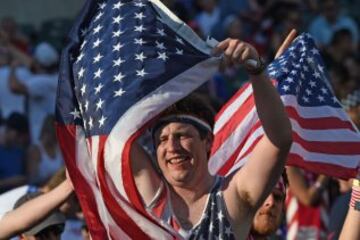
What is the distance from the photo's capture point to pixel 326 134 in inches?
303

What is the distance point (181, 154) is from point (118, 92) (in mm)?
426

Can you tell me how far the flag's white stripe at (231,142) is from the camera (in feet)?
24.2

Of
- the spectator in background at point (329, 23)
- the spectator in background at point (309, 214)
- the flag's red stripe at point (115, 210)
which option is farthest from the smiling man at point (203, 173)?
the spectator in background at point (329, 23)

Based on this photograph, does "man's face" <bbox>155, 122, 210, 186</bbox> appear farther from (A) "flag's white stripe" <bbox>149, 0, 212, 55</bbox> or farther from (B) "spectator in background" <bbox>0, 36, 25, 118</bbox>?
(B) "spectator in background" <bbox>0, 36, 25, 118</bbox>

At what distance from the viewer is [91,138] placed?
6418 mm

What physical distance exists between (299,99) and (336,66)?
360 inches

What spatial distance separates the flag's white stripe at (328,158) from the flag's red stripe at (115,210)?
1.43 meters

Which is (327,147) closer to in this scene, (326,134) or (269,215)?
(326,134)

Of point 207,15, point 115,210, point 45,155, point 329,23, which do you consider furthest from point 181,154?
point 329,23

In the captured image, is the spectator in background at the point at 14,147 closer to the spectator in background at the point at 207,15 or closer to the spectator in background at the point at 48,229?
the spectator in background at the point at 207,15

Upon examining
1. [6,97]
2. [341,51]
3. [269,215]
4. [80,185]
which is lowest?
[341,51]

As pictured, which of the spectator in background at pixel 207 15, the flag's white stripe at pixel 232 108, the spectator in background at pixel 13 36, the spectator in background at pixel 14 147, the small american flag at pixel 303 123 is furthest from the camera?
the spectator in background at pixel 207 15

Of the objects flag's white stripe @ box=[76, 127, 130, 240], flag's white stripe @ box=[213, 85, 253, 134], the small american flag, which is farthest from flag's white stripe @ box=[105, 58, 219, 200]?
flag's white stripe @ box=[213, 85, 253, 134]

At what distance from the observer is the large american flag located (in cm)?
621
